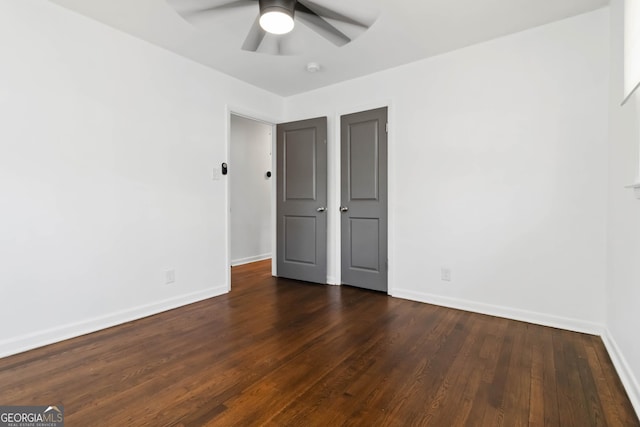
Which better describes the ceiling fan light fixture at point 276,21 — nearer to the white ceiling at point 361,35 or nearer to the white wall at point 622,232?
the white ceiling at point 361,35

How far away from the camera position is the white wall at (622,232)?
5.44 ft

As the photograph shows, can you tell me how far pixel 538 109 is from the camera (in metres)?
2.63

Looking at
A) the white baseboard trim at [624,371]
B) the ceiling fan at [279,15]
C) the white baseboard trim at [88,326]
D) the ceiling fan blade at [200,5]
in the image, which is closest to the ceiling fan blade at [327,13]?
the ceiling fan at [279,15]

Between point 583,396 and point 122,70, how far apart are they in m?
3.91

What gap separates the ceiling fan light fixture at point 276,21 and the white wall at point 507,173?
1944mm

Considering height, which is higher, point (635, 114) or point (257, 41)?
point (257, 41)

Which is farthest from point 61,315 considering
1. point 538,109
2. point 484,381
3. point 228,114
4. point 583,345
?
point 538,109

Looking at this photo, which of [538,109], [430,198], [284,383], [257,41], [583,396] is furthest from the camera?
[430,198]

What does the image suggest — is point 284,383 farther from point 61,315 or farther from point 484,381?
point 61,315

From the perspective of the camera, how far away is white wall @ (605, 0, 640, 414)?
5.44 feet

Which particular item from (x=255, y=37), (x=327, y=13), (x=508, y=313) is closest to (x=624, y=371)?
(x=508, y=313)

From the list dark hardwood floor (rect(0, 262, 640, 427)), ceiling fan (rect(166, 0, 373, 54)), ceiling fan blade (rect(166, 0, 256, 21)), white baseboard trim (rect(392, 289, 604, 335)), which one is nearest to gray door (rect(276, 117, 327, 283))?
white baseboard trim (rect(392, 289, 604, 335))

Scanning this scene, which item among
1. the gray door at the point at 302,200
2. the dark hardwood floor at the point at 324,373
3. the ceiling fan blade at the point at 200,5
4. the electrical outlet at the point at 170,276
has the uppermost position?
the ceiling fan blade at the point at 200,5

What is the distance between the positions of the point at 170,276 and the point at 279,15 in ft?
8.24
